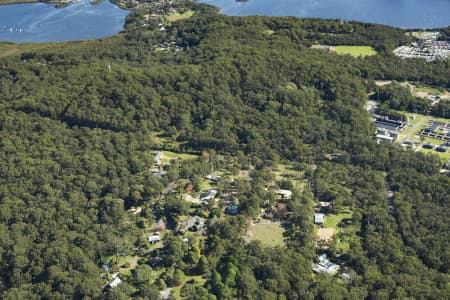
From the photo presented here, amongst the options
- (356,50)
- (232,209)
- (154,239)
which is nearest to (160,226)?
(154,239)

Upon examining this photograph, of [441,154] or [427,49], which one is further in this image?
[427,49]

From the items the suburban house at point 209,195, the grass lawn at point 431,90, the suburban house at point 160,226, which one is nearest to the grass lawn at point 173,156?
the suburban house at point 209,195

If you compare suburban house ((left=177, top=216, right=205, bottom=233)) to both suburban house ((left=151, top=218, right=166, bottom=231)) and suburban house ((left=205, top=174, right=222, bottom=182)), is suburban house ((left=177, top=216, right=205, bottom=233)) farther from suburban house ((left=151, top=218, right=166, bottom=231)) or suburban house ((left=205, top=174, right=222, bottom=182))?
suburban house ((left=205, top=174, right=222, bottom=182))

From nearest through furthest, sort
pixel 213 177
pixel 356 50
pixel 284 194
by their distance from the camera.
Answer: pixel 284 194 < pixel 213 177 < pixel 356 50

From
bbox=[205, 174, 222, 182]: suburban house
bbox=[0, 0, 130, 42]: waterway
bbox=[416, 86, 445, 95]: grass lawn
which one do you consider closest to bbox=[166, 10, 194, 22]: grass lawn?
bbox=[0, 0, 130, 42]: waterway

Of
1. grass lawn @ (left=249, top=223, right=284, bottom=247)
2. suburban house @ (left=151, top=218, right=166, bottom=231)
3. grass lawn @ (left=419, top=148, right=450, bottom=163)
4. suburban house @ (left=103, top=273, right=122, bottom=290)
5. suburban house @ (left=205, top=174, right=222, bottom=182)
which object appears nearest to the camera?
suburban house @ (left=103, top=273, right=122, bottom=290)

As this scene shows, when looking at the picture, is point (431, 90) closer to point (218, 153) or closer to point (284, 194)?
point (218, 153)

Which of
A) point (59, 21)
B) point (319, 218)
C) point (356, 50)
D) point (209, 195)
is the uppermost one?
point (59, 21)
